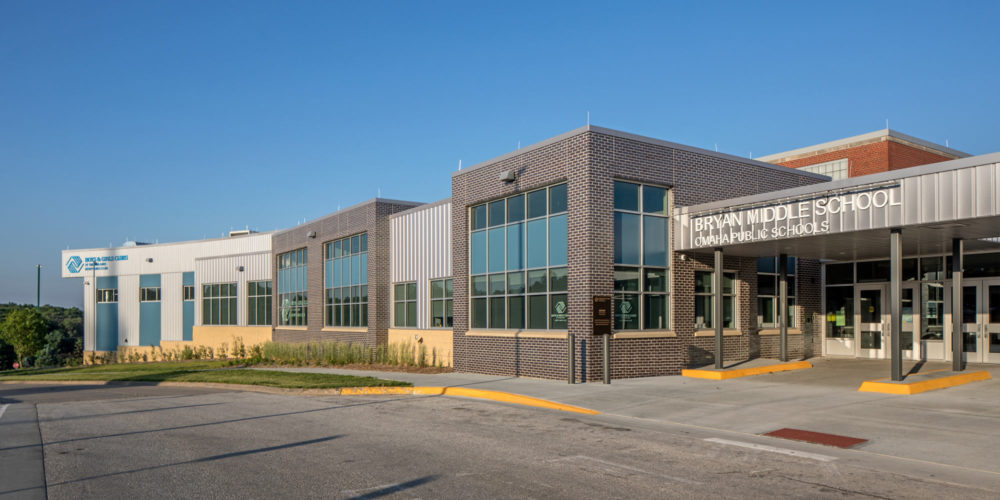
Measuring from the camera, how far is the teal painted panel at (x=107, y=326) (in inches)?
2128

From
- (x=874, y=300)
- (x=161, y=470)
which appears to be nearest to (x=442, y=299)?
(x=874, y=300)

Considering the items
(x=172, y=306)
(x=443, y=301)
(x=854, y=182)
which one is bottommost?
(x=172, y=306)

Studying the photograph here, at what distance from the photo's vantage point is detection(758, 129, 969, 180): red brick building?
95.9ft

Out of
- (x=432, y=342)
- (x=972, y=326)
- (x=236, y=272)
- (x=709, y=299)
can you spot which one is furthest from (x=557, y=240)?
(x=236, y=272)

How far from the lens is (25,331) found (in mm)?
60875

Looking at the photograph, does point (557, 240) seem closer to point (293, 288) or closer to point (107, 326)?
point (293, 288)

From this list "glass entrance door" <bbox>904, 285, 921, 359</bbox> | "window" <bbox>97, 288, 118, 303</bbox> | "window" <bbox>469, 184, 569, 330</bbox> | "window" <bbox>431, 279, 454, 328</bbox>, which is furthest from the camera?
"window" <bbox>97, 288, 118, 303</bbox>

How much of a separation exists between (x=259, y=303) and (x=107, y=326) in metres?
20.9

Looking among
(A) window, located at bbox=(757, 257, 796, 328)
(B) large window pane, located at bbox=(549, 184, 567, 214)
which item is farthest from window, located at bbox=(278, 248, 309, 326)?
(A) window, located at bbox=(757, 257, 796, 328)

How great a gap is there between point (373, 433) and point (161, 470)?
3.34 meters

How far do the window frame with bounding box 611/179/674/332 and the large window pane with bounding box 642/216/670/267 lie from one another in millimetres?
27

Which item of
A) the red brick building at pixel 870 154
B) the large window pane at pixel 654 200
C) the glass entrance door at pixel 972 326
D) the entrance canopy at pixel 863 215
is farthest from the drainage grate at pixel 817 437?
the red brick building at pixel 870 154

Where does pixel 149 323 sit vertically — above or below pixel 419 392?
below

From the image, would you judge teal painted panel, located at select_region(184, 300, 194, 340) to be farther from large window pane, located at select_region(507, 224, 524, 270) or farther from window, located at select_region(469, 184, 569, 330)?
large window pane, located at select_region(507, 224, 524, 270)
